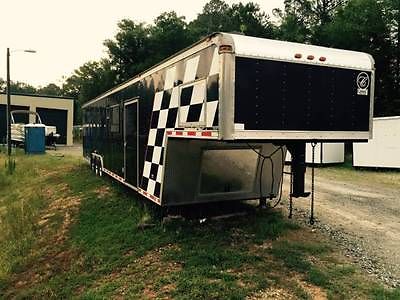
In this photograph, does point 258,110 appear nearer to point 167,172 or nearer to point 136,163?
point 167,172

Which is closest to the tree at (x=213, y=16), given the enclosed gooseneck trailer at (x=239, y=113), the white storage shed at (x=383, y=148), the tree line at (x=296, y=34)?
the tree line at (x=296, y=34)

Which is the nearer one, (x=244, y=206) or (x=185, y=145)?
(x=185, y=145)

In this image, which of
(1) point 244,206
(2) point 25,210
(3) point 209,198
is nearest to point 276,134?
(3) point 209,198

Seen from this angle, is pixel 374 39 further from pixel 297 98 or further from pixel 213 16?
pixel 213 16

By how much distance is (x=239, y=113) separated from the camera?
512 centimetres

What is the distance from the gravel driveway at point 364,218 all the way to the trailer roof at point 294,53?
2.80 metres

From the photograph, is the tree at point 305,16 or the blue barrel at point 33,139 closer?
the blue barrel at point 33,139

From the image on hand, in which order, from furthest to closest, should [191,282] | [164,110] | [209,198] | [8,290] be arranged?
[209,198]
[164,110]
[8,290]
[191,282]

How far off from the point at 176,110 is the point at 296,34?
1222 inches

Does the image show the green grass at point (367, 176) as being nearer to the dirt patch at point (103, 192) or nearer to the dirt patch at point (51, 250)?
the dirt patch at point (103, 192)

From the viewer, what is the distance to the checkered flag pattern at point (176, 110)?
5.38m

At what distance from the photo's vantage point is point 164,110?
7090 millimetres

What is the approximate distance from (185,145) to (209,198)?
1.27 meters

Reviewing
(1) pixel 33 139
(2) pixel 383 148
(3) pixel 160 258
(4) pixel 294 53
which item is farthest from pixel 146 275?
(1) pixel 33 139
